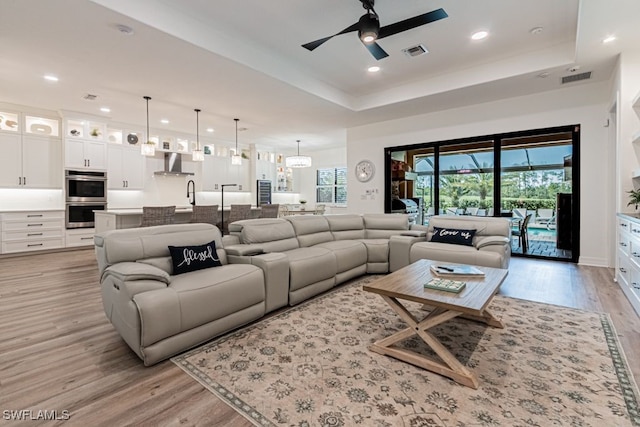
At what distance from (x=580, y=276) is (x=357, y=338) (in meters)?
3.89

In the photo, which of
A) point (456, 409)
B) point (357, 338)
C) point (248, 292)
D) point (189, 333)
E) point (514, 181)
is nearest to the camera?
point (456, 409)

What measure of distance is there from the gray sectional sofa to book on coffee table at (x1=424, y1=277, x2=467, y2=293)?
1.40 m

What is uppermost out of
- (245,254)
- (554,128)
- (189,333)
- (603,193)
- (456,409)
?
(554,128)

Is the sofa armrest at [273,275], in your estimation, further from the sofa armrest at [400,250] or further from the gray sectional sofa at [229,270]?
the sofa armrest at [400,250]

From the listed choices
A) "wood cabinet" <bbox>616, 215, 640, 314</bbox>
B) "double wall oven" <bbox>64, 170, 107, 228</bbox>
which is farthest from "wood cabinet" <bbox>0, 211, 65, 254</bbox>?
"wood cabinet" <bbox>616, 215, 640, 314</bbox>

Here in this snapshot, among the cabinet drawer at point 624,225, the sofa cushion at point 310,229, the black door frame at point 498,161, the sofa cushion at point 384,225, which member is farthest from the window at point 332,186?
the cabinet drawer at point 624,225

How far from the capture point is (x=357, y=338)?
99.7 inches

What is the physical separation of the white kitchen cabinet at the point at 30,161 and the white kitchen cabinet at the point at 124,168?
937 millimetres

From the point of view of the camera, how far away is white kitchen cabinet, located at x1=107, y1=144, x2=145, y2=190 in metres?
7.32

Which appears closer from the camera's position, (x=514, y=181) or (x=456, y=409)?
(x=456, y=409)

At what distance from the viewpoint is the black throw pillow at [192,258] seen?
2770mm

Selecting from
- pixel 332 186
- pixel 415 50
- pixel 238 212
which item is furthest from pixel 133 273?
pixel 332 186

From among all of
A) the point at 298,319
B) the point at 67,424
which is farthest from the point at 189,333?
the point at 298,319

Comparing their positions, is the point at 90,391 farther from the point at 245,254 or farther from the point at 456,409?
the point at 456,409
